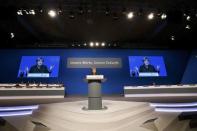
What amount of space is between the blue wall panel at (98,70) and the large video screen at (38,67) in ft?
0.75

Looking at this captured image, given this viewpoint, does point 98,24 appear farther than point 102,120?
Yes

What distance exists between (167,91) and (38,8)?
7276 millimetres

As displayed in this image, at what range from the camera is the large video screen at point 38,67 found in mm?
11203

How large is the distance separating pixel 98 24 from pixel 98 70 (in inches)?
110

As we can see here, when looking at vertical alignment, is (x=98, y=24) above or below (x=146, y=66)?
above

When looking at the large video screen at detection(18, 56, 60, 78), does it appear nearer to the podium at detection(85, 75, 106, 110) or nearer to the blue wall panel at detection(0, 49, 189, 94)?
the blue wall panel at detection(0, 49, 189, 94)

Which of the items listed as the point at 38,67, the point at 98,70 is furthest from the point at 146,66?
the point at 38,67

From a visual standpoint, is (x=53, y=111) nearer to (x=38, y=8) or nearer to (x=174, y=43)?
(x=38, y=8)

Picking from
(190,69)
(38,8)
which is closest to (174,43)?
(190,69)

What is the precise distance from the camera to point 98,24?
10062 millimetres

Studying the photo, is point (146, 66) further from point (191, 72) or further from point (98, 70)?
point (98, 70)

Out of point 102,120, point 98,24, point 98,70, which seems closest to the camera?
point 102,120

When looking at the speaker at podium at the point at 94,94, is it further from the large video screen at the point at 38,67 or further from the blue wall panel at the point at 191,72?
the blue wall panel at the point at 191,72

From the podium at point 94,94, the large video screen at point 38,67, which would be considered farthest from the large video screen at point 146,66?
the podium at point 94,94
